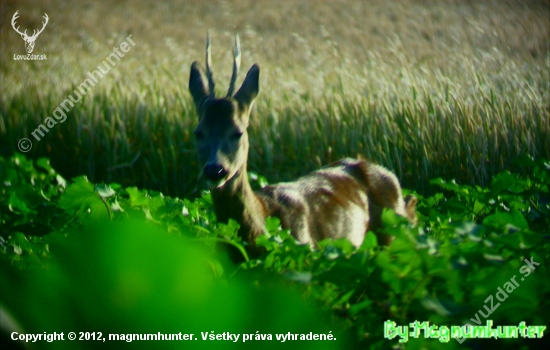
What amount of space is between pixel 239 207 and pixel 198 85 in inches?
28.4

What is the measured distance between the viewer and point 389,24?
4.77 metres

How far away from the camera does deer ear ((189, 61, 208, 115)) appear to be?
320cm

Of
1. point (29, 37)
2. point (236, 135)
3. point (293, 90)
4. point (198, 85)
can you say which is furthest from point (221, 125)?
point (293, 90)

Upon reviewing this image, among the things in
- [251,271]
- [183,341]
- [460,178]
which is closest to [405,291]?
[251,271]

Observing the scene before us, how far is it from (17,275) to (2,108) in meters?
5.06

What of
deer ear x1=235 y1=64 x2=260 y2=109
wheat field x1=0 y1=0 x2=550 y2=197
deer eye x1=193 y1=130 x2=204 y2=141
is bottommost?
wheat field x1=0 y1=0 x2=550 y2=197

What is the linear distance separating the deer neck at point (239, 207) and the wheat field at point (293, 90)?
1881mm

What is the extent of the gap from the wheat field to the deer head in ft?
4.33

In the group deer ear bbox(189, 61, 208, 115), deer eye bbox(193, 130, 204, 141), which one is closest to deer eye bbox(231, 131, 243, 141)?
deer eye bbox(193, 130, 204, 141)

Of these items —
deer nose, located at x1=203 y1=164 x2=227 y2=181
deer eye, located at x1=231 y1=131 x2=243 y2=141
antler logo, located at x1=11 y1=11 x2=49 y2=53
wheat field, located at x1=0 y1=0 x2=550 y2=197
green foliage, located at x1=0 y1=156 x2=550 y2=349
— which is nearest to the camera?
green foliage, located at x1=0 y1=156 x2=550 y2=349

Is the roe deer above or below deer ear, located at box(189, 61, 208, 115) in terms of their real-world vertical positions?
below

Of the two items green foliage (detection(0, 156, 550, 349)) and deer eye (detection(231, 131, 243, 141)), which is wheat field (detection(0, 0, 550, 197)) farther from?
green foliage (detection(0, 156, 550, 349))

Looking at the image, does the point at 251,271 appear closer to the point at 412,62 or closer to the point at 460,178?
the point at 460,178

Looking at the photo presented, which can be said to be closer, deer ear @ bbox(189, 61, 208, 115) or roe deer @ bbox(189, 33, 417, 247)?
roe deer @ bbox(189, 33, 417, 247)
